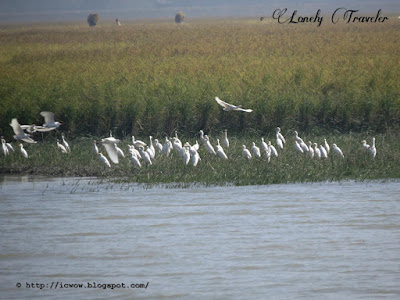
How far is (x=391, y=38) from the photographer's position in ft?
133

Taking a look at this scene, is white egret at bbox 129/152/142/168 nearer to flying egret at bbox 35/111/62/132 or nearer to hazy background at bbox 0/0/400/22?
→ flying egret at bbox 35/111/62/132

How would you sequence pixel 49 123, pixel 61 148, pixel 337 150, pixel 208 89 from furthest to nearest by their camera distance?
pixel 208 89, pixel 61 148, pixel 49 123, pixel 337 150

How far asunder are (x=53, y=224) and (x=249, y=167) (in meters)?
4.72

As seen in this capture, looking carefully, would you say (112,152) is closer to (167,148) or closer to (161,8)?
(167,148)

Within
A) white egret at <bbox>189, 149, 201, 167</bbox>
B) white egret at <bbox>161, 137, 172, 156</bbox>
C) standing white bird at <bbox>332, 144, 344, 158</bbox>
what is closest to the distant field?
white egret at <bbox>161, 137, 172, 156</bbox>

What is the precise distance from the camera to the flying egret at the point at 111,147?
685 inches

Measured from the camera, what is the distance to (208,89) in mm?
24453

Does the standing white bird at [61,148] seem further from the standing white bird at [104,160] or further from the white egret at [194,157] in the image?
the white egret at [194,157]

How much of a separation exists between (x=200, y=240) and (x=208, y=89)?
38.4 ft

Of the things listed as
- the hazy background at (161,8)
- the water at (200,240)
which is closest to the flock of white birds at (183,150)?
the water at (200,240)

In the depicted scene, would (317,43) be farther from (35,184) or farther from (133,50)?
(35,184)

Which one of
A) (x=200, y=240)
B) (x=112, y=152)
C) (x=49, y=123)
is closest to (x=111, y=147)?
(x=112, y=152)

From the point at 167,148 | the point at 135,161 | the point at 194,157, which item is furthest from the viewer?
the point at 167,148

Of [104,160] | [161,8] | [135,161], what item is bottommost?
[161,8]
